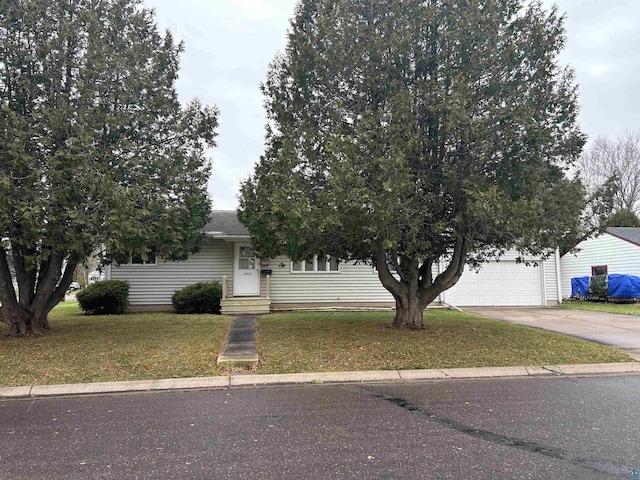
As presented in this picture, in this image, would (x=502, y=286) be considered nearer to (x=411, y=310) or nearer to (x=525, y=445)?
(x=411, y=310)

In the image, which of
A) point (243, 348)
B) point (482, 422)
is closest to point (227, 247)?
point (243, 348)

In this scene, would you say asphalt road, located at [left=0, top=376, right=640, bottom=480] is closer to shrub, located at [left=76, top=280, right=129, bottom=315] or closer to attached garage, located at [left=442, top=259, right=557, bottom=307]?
shrub, located at [left=76, top=280, right=129, bottom=315]

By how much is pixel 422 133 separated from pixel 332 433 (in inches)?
225

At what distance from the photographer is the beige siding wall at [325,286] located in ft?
51.5

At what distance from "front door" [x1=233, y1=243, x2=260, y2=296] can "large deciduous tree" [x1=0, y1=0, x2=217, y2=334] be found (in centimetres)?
574

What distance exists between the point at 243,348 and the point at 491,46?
6.98 m

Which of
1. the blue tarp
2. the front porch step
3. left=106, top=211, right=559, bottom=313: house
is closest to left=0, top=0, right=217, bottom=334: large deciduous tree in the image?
the front porch step

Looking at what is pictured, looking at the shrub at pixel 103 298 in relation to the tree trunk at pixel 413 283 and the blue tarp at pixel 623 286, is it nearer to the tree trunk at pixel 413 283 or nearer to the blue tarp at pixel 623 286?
the tree trunk at pixel 413 283

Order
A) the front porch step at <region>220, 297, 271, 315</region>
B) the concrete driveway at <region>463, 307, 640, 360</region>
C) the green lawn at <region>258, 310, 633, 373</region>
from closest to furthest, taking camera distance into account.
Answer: the green lawn at <region>258, 310, 633, 373</region> < the concrete driveway at <region>463, 307, 640, 360</region> < the front porch step at <region>220, 297, 271, 315</region>

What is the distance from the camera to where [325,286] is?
1590cm

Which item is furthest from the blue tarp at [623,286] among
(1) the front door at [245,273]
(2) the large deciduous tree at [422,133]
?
(1) the front door at [245,273]

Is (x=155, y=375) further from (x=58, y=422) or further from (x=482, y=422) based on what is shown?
(x=482, y=422)

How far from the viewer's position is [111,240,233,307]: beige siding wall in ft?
50.3

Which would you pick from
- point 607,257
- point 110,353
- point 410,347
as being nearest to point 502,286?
point 607,257
